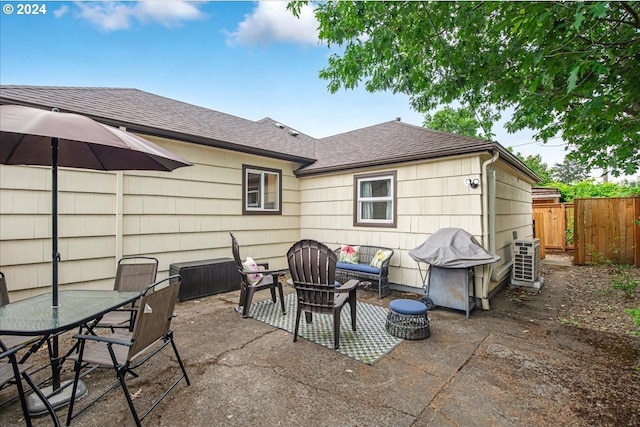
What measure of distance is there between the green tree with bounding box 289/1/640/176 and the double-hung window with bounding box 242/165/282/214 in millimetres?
2629

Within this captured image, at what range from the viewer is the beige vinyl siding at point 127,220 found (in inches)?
155

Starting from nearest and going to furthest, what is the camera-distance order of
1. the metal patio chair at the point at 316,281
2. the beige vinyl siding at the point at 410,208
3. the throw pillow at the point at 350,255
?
the metal patio chair at the point at 316,281, the beige vinyl siding at the point at 410,208, the throw pillow at the point at 350,255

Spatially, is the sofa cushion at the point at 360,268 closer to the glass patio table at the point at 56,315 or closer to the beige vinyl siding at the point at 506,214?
the beige vinyl siding at the point at 506,214

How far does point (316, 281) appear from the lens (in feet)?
11.1

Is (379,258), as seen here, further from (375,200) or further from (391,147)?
(391,147)

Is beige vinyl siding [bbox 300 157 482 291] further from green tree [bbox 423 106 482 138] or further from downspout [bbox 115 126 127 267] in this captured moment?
green tree [bbox 423 106 482 138]

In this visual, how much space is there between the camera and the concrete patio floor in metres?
2.12

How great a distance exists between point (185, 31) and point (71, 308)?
6876mm

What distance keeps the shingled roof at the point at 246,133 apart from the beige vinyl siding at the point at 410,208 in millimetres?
257

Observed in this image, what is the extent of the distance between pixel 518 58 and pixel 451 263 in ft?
10.3

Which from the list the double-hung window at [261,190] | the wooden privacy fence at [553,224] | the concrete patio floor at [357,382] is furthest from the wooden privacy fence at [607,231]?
the double-hung window at [261,190]

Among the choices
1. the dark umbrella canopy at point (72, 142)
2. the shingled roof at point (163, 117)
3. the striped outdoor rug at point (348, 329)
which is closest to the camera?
the dark umbrella canopy at point (72, 142)

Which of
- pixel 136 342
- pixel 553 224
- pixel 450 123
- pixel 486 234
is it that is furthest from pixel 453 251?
pixel 450 123

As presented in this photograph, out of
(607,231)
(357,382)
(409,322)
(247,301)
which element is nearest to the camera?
(357,382)
